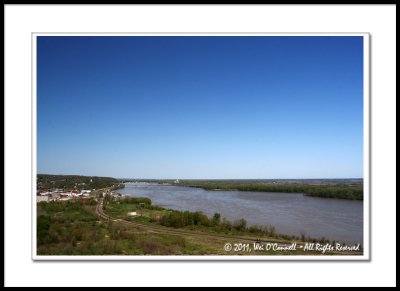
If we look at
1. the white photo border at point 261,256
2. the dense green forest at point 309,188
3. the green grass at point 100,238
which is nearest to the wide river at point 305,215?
the dense green forest at point 309,188

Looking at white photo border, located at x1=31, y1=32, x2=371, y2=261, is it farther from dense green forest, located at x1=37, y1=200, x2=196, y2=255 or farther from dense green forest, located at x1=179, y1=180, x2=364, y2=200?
dense green forest, located at x1=179, y1=180, x2=364, y2=200

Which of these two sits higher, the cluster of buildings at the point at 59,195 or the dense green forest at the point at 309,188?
the cluster of buildings at the point at 59,195

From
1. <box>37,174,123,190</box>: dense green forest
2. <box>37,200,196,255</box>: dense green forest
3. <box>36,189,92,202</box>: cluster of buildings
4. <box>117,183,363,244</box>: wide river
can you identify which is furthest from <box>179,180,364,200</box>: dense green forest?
<box>37,200,196,255</box>: dense green forest

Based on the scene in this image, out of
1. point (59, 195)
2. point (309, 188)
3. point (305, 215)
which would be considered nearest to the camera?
point (59, 195)

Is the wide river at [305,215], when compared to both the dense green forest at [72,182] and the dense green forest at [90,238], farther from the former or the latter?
the dense green forest at [90,238]

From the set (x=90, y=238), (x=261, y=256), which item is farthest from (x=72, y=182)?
(x=261, y=256)

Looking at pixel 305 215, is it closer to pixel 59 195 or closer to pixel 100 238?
pixel 100 238

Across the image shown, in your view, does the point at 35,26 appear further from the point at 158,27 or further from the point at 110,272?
the point at 110,272
